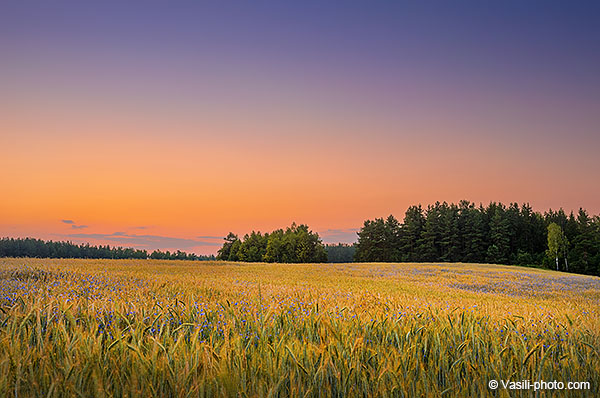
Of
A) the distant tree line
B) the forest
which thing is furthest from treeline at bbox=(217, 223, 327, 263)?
the distant tree line

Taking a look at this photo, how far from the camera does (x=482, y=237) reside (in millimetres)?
89812

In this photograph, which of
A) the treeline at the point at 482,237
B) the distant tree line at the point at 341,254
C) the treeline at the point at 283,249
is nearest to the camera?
the treeline at the point at 482,237

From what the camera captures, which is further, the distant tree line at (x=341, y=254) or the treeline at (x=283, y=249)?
the distant tree line at (x=341, y=254)

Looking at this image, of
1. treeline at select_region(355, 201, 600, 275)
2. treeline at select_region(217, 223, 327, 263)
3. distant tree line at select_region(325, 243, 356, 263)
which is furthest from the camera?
distant tree line at select_region(325, 243, 356, 263)

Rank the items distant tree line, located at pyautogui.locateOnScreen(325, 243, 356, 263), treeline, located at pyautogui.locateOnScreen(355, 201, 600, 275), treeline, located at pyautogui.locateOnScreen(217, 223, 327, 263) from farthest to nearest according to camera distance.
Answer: distant tree line, located at pyautogui.locateOnScreen(325, 243, 356, 263)
treeline, located at pyautogui.locateOnScreen(217, 223, 327, 263)
treeline, located at pyautogui.locateOnScreen(355, 201, 600, 275)

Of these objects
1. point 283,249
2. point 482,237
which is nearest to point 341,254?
point 283,249

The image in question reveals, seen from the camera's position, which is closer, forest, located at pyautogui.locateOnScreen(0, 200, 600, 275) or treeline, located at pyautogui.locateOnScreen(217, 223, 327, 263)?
forest, located at pyautogui.locateOnScreen(0, 200, 600, 275)

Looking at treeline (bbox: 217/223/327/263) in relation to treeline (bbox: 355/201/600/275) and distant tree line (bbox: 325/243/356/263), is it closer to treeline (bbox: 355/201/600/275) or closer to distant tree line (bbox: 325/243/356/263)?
treeline (bbox: 355/201/600/275)

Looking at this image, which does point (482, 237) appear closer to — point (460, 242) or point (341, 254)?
point (460, 242)

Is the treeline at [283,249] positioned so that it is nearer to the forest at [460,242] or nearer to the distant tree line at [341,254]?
the forest at [460,242]

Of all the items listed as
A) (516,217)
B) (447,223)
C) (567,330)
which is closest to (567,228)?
(516,217)

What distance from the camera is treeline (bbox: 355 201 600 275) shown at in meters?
80.2

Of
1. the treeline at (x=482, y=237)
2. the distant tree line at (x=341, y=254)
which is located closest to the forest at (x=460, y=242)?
the treeline at (x=482, y=237)

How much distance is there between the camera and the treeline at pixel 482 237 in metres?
80.2
